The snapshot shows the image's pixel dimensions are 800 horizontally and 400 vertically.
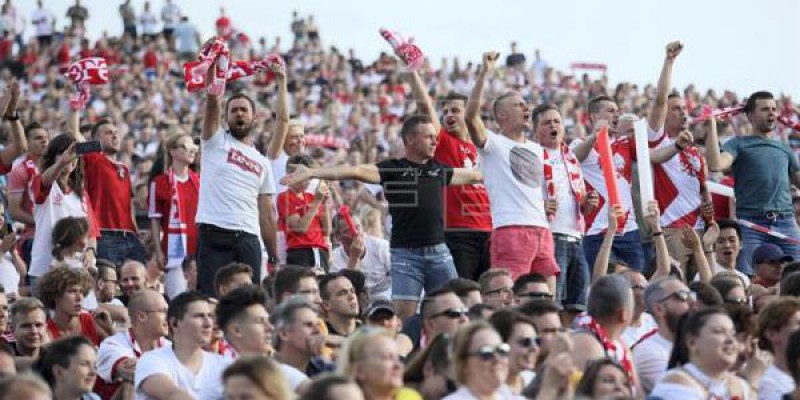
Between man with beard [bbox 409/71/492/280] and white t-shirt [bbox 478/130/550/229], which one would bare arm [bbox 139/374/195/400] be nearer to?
white t-shirt [bbox 478/130/550/229]

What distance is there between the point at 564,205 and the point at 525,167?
1.76 ft

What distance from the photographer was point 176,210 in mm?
15055

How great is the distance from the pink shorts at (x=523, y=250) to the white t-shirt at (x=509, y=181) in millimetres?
61

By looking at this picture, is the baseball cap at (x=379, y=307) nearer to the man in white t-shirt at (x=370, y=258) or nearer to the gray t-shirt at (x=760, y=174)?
the man in white t-shirt at (x=370, y=258)

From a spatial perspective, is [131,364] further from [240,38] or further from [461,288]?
[240,38]

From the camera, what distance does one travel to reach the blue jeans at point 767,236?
15156mm

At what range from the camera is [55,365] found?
34.2 ft

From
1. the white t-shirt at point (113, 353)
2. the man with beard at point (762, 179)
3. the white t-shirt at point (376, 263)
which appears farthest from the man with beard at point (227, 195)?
the man with beard at point (762, 179)

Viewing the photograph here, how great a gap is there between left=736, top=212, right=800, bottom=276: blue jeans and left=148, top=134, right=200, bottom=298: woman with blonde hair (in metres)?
4.24

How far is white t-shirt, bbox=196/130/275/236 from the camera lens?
13367 mm

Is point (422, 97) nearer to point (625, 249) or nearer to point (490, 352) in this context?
point (625, 249)

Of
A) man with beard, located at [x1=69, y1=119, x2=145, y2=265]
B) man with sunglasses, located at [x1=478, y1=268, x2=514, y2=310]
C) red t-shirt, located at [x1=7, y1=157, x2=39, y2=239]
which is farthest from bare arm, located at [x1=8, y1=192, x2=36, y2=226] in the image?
man with sunglasses, located at [x1=478, y1=268, x2=514, y2=310]

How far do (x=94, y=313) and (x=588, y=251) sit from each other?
4.12 metres

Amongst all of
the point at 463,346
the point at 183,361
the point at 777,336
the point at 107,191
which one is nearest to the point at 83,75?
the point at 107,191
